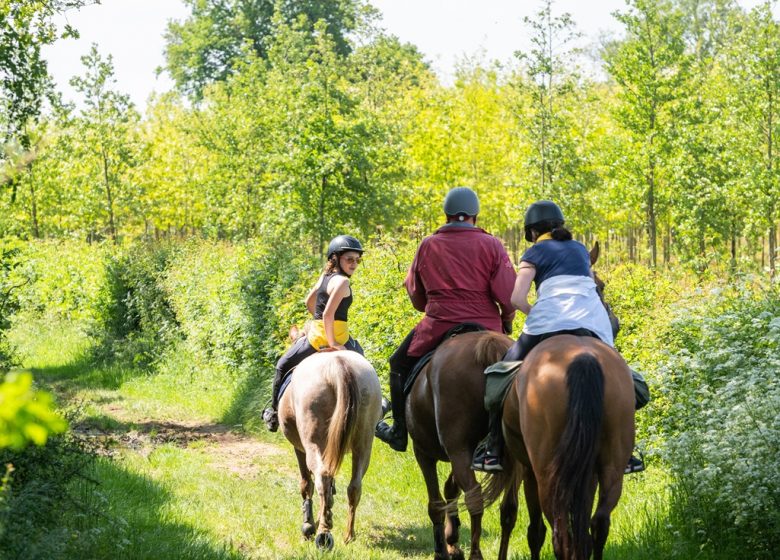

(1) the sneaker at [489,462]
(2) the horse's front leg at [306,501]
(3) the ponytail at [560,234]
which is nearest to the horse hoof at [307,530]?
(2) the horse's front leg at [306,501]

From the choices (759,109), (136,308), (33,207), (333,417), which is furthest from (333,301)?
(33,207)

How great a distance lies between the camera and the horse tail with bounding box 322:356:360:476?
289 inches

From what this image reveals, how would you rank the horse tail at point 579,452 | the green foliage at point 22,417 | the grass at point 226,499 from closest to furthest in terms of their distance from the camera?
the green foliage at point 22,417
the horse tail at point 579,452
the grass at point 226,499

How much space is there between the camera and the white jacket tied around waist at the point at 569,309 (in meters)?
5.70

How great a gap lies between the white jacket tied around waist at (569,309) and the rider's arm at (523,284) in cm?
17

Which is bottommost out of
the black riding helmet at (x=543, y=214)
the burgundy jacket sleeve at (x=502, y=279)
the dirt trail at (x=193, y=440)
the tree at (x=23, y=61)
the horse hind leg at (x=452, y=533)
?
the dirt trail at (x=193, y=440)

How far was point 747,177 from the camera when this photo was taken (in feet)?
75.3

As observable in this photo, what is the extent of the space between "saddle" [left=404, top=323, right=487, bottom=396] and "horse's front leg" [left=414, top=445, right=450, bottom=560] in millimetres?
515

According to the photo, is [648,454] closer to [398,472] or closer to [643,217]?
[398,472]

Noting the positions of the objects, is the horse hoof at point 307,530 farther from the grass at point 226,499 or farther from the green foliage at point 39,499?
the green foliage at point 39,499

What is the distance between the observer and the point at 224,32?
60594 mm

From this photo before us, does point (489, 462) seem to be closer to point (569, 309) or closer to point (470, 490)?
point (470, 490)

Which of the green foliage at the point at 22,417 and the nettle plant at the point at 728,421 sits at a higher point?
the green foliage at the point at 22,417

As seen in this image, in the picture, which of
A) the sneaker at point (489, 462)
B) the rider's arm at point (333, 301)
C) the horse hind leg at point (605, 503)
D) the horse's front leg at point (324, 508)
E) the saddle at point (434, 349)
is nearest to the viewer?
the horse hind leg at point (605, 503)
